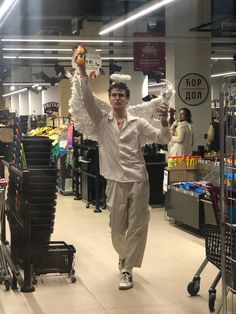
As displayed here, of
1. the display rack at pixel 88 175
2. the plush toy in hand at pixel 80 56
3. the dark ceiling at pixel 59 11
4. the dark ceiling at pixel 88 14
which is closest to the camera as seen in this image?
the plush toy in hand at pixel 80 56

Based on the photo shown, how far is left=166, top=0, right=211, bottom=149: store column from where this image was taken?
12.0m

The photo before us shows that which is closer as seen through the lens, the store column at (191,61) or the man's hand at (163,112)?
the man's hand at (163,112)

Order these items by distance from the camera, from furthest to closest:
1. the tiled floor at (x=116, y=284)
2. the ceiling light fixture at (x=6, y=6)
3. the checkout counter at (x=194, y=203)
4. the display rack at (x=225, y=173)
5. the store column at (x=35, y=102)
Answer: the store column at (x=35, y=102) < the ceiling light fixture at (x=6, y=6) < the checkout counter at (x=194, y=203) < the tiled floor at (x=116, y=284) < the display rack at (x=225, y=173)

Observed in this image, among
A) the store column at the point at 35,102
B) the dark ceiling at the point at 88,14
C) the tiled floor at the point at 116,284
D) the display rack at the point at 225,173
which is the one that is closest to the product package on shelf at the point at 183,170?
the tiled floor at the point at 116,284

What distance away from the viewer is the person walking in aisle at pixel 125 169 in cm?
471

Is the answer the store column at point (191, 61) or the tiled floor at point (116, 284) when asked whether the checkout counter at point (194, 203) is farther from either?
the store column at point (191, 61)

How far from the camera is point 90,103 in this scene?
480 centimetres

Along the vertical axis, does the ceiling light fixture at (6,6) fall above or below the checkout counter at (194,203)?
above

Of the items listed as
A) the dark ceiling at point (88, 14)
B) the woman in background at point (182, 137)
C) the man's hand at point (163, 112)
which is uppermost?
the dark ceiling at point (88, 14)

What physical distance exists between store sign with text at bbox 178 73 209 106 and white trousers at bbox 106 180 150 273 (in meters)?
7.43

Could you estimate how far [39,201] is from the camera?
16.4ft

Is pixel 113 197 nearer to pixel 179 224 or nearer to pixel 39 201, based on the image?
pixel 39 201

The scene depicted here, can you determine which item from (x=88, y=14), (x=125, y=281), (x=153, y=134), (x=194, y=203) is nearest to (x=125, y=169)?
(x=153, y=134)

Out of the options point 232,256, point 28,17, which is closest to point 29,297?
point 232,256
